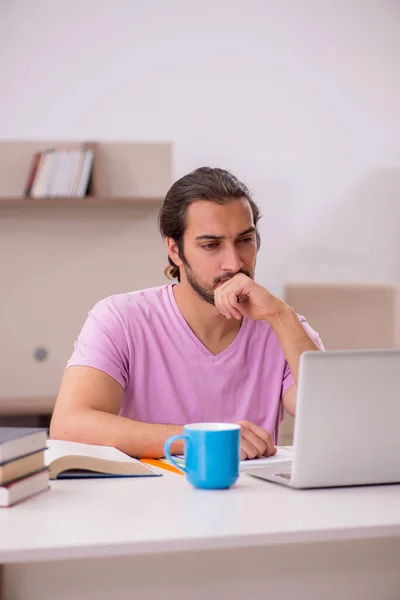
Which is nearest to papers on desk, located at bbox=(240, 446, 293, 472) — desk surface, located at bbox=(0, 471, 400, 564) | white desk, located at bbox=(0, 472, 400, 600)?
desk surface, located at bbox=(0, 471, 400, 564)

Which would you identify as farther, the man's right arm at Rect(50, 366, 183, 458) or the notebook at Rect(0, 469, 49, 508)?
the man's right arm at Rect(50, 366, 183, 458)

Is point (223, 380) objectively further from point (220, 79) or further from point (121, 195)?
point (220, 79)

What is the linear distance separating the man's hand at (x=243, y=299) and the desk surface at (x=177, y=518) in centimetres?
69

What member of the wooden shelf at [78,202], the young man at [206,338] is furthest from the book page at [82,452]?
the wooden shelf at [78,202]

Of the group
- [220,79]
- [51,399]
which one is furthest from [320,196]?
[51,399]

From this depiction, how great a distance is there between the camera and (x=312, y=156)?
5.00 meters

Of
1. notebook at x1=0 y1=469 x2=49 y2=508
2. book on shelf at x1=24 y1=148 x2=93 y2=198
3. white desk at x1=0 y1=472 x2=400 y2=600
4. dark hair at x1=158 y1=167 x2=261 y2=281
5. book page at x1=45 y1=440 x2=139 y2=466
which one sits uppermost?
book on shelf at x1=24 y1=148 x2=93 y2=198

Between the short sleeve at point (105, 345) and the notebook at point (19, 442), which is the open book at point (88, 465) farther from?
the short sleeve at point (105, 345)

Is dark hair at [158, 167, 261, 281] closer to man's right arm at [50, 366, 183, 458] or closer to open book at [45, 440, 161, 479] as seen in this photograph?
man's right arm at [50, 366, 183, 458]

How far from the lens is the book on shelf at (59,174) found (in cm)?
409

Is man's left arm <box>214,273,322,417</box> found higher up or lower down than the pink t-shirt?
higher up

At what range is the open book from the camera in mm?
1373

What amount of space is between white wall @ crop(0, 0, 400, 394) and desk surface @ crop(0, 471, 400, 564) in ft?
12.2

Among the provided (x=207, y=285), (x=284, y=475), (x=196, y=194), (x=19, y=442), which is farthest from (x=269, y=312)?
(x=19, y=442)
